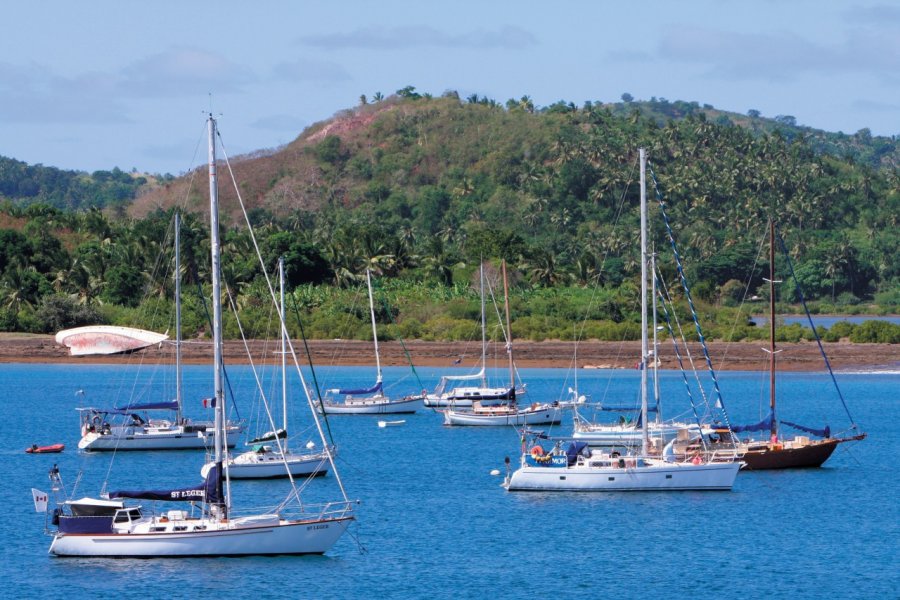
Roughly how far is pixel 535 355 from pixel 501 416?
36.5 meters

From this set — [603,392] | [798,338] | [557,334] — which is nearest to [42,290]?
[557,334]

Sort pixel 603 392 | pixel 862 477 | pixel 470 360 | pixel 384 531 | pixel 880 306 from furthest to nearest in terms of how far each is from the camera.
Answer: pixel 880 306
pixel 470 360
pixel 603 392
pixel 862 477
pixel 384 531

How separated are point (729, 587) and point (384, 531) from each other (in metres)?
11.1

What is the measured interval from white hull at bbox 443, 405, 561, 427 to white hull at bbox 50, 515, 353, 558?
3536 cm

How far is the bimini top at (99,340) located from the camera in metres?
115

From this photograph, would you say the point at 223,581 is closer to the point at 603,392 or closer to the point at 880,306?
the point at 603,392

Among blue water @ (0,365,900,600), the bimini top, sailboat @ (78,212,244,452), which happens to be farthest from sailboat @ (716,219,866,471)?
the bimini top

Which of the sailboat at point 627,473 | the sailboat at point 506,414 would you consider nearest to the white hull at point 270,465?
the sailboat at point 627,473

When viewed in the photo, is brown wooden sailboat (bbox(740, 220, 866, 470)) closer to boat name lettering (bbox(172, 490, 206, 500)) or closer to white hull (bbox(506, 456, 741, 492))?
white hull (bbox(506, 456, 741, 492))

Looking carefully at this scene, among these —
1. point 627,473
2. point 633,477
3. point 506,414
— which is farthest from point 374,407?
point 627,473

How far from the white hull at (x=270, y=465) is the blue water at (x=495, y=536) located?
584mm

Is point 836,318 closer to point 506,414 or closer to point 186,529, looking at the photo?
point 506,414

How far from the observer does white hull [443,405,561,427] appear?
72.8 metres

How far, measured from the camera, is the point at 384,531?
44906mm
